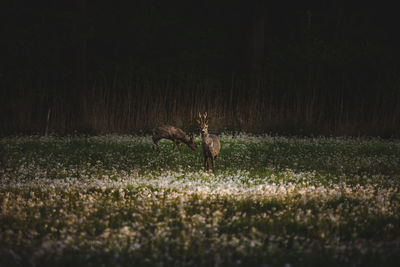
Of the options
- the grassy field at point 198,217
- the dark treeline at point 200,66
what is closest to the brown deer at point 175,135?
the grassy field at point 198,217

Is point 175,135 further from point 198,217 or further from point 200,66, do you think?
point 200,66

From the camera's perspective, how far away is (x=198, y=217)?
A: 565 cm

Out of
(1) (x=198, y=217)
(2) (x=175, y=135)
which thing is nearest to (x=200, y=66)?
(2) (x=175, y=135)

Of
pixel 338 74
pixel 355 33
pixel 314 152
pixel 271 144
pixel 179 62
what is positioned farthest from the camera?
pixel 355 33

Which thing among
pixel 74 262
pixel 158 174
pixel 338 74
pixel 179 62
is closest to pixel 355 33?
pixel 338 74

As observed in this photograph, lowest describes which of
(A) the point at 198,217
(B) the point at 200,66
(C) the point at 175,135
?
(A) the point at 198,217

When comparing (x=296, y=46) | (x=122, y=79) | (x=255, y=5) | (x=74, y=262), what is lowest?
(x=74, y=262)

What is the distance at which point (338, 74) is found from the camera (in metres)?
23.2

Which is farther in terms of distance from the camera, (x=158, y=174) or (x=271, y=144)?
(x=271, y=144)

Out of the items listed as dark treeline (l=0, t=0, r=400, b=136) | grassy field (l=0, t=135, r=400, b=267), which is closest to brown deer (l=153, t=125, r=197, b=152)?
grassy field (l=0, t=135, r=400, b=267)

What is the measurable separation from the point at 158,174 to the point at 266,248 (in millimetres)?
4733

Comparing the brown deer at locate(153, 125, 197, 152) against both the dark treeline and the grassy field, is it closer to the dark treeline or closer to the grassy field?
the grassy field

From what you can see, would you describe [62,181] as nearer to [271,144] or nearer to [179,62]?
[271,144]

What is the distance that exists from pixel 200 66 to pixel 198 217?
22.5 meters
